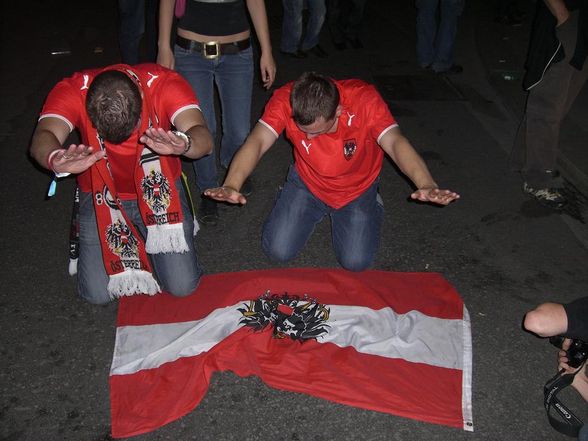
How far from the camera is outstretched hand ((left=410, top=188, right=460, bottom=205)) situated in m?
2.54

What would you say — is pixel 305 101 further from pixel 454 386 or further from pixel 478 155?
pixel 478 155

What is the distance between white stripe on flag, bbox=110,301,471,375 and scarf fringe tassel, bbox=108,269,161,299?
0.22 m

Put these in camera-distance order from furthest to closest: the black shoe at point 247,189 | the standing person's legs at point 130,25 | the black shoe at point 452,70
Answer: the black shoe at point 452,70, the standing person's legs at point 130,25, the black shoe at point 247,189

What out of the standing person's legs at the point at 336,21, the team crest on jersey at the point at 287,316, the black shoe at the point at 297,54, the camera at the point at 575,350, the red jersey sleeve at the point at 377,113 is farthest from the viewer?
the standing person's legs at the point at 336,21

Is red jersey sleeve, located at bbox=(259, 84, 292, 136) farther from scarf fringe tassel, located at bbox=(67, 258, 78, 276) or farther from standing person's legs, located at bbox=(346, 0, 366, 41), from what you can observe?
standing person's legs, located at bbox=(346, 0, 366, 41)

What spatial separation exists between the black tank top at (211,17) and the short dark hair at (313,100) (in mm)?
934

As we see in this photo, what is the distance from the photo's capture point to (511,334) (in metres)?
3.01

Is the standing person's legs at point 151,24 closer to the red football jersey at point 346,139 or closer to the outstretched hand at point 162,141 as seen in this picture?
the red football jersey at point 346,139

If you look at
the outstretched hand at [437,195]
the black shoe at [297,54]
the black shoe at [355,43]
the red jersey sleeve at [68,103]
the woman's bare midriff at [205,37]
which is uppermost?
the woman's bare midriff at [205,37]

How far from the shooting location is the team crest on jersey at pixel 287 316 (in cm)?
292

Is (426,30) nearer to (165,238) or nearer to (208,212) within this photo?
(208,212)

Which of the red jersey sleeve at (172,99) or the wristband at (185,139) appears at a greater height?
the red jersey sleeve at (172,99)

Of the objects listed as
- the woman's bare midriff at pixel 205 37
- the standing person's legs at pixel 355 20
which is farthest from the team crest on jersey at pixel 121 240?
the standing person's legs at pixel 355 20

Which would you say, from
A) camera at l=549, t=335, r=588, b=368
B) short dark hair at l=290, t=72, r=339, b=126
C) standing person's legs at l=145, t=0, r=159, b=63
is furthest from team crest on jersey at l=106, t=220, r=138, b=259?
standing person's legs at l=145, t=0, r=159, b=63
